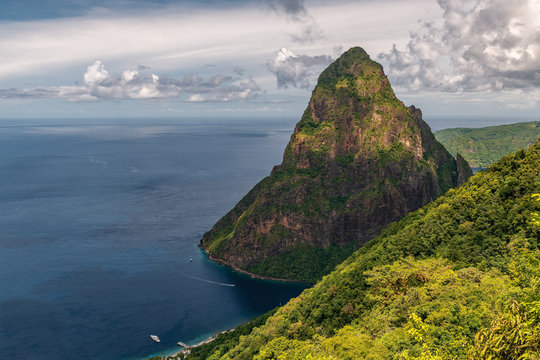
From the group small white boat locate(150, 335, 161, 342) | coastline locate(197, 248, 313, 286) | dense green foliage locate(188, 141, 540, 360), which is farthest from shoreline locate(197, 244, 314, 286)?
dense green foliage locate(188, 141, 540, 360)

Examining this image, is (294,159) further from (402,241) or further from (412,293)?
(412,293)

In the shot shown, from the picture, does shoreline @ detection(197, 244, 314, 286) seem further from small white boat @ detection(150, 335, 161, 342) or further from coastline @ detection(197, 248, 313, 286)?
small white boat @ detection(150, 335, 161, 342)

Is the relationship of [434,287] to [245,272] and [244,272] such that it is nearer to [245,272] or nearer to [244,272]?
[245,272]

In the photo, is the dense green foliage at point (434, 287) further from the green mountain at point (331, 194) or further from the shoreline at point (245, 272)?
the green mountain at point (331, 194)

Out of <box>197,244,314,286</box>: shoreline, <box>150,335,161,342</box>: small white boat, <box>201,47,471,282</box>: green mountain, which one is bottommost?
<box>150,335,161,342</box>: small white boat

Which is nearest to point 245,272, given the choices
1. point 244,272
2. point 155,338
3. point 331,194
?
point 244,272
